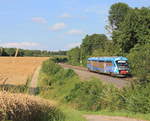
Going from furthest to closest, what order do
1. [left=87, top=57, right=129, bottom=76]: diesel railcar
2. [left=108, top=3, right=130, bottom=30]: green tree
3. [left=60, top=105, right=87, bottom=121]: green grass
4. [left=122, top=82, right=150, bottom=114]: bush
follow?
[left=108, top=3, right=130, bottom=30]: green tree < [left=87, top=57, right=129, bottom=76]: diesel railcar < [left=122, top=82, right=150, bottom=114]: bush < [left=60, top=105, right=87, bottom=121]: green grass

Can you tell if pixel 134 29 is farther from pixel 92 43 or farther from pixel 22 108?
pixel 92 43

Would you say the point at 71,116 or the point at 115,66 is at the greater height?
the point at 115,66

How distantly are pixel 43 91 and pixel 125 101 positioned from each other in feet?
21.8

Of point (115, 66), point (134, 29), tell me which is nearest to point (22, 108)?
point (115, 66)

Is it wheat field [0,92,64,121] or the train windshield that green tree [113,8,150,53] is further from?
wheat field [0,92,64,121]

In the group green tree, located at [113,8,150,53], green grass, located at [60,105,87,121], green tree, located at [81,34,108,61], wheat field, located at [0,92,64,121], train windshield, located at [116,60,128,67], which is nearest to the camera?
wheat field, located at [0,92,64,121]

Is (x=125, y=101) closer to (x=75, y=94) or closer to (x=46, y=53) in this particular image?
(x=75, y=94)

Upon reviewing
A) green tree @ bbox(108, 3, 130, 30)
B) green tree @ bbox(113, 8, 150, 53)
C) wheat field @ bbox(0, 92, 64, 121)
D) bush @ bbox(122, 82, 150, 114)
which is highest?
green tree @ bbox(108, 3, 130, 30)

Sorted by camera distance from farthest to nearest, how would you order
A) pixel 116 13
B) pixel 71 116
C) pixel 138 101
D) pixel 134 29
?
pixel 116 13 < pixel 134 29 < pixel 138 101 < pixel 71 116

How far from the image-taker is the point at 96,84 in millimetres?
21750

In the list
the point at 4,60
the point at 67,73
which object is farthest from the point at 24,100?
the point at 4,60

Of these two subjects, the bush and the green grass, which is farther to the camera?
the bush

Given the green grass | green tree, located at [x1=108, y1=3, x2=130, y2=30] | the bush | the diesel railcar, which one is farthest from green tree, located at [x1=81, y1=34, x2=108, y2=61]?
the green grass

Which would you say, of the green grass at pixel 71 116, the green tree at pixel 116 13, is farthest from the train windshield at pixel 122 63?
the green tree at pixel 116 13
